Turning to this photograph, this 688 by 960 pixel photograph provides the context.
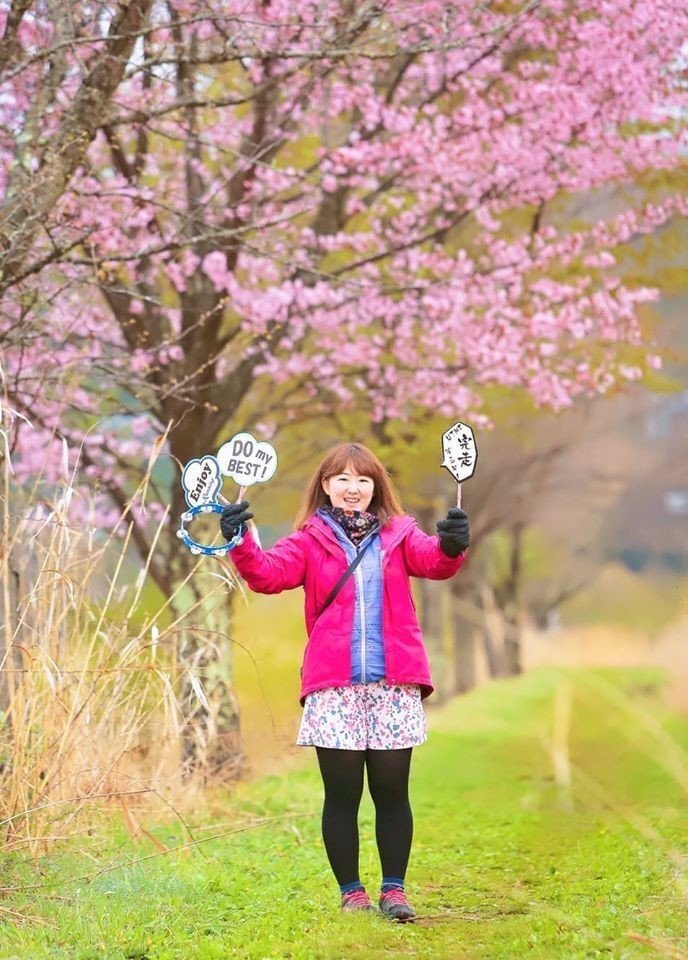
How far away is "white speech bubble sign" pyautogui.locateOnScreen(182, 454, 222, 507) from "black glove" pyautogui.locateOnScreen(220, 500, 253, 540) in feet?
0.51

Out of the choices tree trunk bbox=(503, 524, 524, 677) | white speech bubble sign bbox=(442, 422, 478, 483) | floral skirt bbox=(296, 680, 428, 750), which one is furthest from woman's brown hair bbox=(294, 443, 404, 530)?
tree trunk bbox=(503, 524, 524, 677)

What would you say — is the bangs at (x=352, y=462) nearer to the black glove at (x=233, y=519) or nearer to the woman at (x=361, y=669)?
the woman at (x=361, y=669)

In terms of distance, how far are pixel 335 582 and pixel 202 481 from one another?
51 cm

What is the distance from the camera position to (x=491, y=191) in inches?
372

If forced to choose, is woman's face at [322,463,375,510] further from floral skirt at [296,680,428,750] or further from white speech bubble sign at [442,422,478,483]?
floral skirt at [296,680,428,750]

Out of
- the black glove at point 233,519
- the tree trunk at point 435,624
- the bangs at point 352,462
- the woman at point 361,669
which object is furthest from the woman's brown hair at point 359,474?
the tree trunk at point 435,624

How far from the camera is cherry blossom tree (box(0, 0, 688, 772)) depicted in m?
8.07

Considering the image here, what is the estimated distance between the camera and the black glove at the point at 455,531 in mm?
3852

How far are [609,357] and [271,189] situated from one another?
3.02m

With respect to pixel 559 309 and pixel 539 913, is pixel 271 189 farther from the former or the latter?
pixel 539 913

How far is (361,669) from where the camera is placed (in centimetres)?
397

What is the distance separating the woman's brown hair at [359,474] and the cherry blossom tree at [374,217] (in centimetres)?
331

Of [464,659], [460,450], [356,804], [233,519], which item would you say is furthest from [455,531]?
[464,659]

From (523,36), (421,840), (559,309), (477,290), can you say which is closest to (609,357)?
(559,309)
